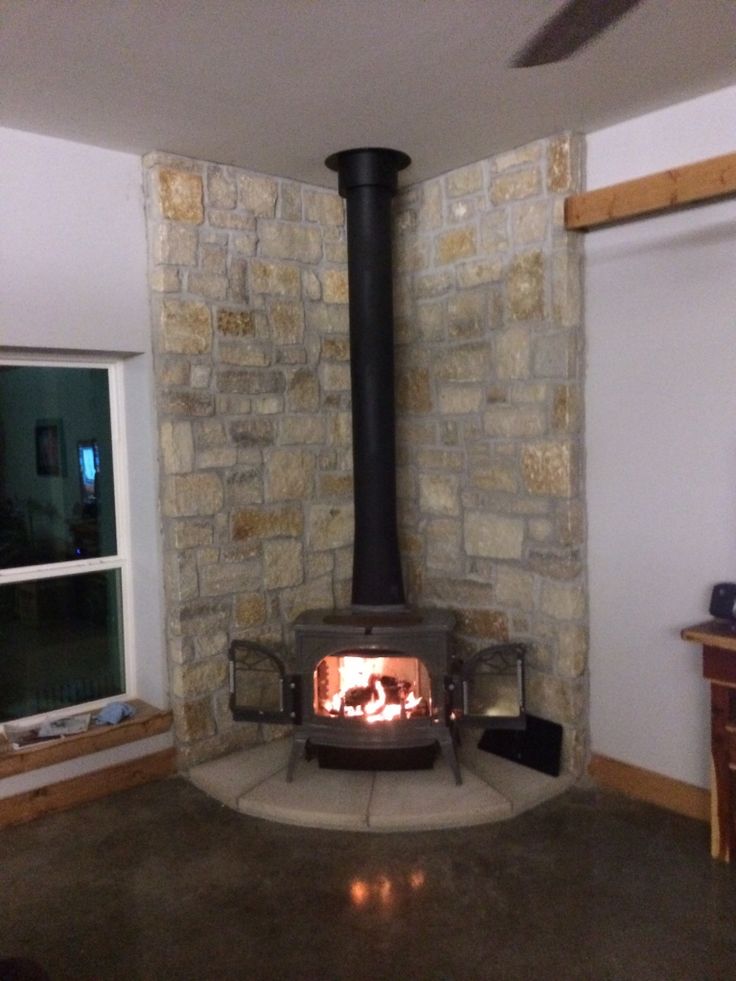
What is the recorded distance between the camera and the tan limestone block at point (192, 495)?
3459 millimetres

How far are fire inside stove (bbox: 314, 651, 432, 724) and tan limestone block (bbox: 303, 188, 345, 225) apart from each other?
6.81 ft

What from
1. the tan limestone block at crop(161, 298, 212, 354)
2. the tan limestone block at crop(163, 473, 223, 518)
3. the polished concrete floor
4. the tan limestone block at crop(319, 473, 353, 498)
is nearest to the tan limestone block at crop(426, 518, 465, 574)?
the tan limestone block at crop(319, 473, 353, 498)

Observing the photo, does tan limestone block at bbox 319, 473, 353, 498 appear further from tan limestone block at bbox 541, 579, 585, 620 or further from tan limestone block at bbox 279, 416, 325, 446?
tan limestone block at bbox 541, 579, 585, 620

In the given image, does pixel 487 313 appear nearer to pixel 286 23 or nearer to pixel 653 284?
pixel 653 284

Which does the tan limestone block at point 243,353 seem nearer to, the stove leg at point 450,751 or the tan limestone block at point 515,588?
the tan limestone block at point 515,588

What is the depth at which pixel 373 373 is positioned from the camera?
11.5ft

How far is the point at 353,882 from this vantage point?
273 cm

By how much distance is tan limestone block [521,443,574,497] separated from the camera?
3.35 m

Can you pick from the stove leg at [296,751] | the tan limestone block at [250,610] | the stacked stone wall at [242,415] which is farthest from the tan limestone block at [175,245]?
the stove leg at [296,751]

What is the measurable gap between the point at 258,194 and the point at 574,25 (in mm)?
1936

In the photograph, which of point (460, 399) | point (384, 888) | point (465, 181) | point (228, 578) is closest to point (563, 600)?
point (460, 399)

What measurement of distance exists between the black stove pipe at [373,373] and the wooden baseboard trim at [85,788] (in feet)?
3.70

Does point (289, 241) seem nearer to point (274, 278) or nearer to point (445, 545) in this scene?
point (274, 278)

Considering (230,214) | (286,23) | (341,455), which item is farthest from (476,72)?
(341,455)
